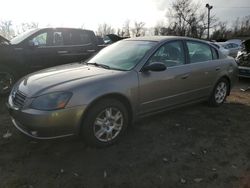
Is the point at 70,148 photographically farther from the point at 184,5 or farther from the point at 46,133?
the point at 184,5

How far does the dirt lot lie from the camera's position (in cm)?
316

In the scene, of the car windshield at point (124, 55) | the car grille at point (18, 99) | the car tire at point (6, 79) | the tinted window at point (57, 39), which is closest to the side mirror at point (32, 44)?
the tinted window at point (57, 39)

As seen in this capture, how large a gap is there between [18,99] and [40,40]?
365cm

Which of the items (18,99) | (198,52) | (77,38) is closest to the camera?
(18,99)

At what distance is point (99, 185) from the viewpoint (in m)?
3.07

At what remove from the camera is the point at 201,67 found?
5.18m

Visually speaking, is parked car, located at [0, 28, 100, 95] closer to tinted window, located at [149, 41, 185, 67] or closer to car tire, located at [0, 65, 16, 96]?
car tire, located at [0, 65, 16, 96]

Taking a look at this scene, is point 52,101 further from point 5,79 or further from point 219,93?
point 219,93

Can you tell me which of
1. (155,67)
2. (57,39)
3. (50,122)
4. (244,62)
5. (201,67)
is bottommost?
(50,122)

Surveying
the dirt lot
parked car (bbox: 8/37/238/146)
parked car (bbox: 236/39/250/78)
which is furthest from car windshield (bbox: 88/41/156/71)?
parked car (bbox: 236/39/250/78)

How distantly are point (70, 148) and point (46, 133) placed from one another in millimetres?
564

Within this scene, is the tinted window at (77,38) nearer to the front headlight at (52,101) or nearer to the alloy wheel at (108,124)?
the alloy wheel at (108,124)

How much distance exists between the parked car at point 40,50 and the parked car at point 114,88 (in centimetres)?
251

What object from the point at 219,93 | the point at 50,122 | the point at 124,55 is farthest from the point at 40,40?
the point at 219,93
